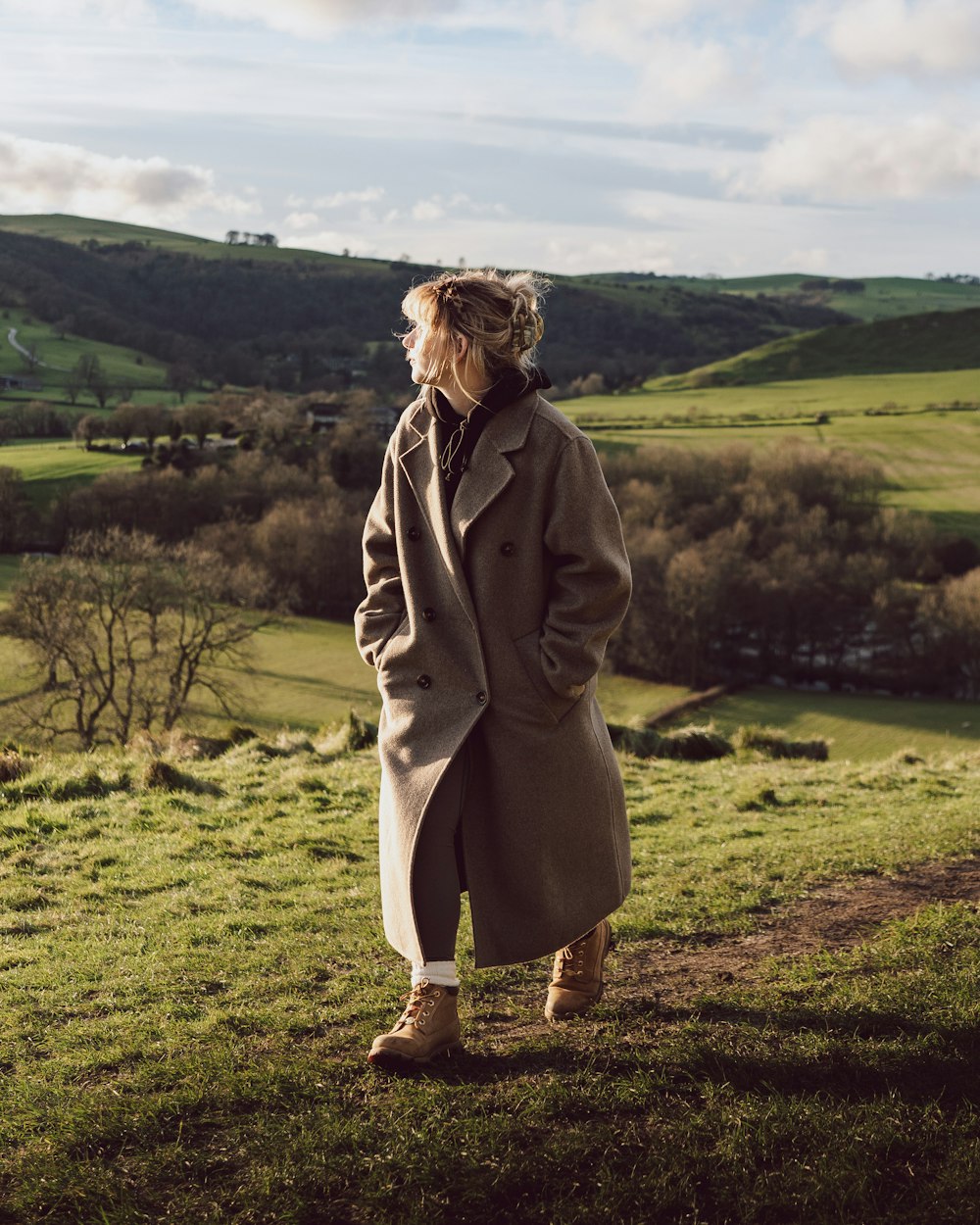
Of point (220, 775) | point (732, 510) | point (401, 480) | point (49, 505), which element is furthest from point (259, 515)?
point (401, 480)

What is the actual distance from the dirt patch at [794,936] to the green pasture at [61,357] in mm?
121116

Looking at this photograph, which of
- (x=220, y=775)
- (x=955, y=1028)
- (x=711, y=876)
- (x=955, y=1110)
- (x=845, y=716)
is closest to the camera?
(x=955, y=1110)

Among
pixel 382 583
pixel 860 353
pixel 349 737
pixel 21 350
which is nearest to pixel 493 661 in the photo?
pixel 382 583

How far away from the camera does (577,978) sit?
197 inches

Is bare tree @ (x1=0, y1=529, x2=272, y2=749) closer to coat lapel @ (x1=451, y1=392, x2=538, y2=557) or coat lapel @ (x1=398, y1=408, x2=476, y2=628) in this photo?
coat lapel @ (x1=398, y1=408, x2=476, y2=628)

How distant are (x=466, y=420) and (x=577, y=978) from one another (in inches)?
97.5

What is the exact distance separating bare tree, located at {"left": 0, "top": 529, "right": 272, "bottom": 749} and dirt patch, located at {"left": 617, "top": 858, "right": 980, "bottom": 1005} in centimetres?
3545

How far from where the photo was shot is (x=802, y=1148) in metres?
3.83

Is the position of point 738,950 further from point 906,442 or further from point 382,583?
point 906,442

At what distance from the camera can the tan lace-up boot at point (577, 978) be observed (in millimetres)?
4926

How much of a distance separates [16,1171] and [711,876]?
465 centimetres

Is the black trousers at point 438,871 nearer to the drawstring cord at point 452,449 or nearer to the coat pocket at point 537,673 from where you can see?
the coat pocket at point 537,673

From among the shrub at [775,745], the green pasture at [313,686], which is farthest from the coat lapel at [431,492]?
the green pasture at [313,686]

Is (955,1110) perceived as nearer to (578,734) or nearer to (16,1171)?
(578,734)
